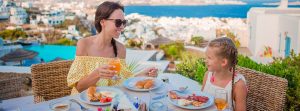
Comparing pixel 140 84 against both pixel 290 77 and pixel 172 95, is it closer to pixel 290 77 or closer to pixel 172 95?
pixel 172 95

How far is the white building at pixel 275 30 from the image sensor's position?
9085mm

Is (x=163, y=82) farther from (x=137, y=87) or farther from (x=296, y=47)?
(x=296, y=47)

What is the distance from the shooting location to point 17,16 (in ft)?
45.3

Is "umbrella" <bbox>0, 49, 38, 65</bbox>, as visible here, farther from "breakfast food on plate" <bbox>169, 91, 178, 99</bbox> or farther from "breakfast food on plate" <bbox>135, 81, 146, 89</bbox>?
"breakfast food on plate" <bbox>169, 91, 178, 99</bbox>

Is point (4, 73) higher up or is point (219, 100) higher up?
point (219, 100)

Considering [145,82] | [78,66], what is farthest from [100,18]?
[145,82]

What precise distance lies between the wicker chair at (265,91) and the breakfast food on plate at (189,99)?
491 mm

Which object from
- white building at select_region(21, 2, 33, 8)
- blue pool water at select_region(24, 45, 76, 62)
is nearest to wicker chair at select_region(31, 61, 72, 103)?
blue pool water at select_region(24, 45, 76, 62)

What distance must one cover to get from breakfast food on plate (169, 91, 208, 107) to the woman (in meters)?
0.44

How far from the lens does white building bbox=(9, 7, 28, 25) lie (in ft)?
42.8

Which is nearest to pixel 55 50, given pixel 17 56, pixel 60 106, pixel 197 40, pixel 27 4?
pixel 17 56

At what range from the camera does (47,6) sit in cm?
1833

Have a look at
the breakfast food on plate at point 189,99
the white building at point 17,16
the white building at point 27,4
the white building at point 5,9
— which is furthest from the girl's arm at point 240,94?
the white building at point 27,4

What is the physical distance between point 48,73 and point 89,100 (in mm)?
888
